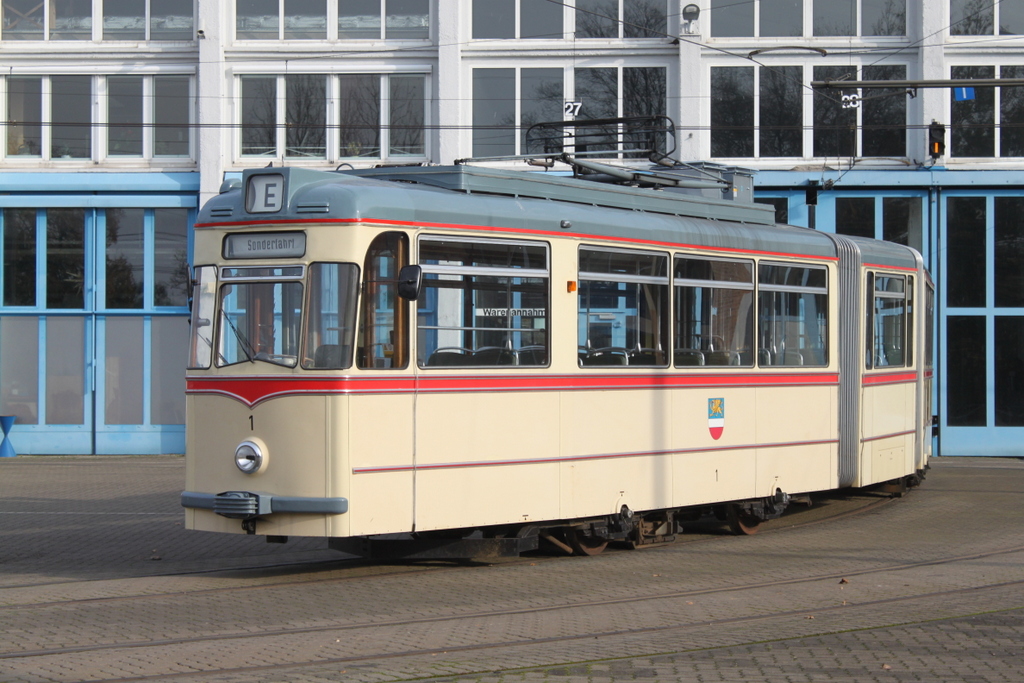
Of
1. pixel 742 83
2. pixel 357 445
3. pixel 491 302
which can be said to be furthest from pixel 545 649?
pixel 742 83

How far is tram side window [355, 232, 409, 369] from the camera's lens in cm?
894

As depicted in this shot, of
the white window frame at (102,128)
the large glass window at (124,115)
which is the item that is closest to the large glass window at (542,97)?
the white window frame at (102,128)

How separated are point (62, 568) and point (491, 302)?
4.54m

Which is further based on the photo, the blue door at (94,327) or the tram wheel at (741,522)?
the blue door at (94,327)

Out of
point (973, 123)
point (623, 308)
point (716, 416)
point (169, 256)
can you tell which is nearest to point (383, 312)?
point (623, 308)

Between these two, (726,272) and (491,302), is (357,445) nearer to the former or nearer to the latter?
(491,302)

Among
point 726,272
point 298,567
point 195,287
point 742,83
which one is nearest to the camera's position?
point 195,287

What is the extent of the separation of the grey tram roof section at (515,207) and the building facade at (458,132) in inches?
444

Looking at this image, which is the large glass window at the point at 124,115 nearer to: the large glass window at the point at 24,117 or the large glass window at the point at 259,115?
the large glass window at the point at 24,117

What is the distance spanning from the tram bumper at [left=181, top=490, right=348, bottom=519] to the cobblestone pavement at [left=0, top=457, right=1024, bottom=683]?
24.8 inches

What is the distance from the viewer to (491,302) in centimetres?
959

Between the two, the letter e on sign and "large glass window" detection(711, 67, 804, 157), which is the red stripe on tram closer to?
the letter e on sign

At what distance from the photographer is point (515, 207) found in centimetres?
988

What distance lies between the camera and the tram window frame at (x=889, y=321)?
45.8 feet
